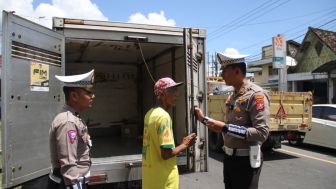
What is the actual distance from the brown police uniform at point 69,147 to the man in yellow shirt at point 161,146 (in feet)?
1.85

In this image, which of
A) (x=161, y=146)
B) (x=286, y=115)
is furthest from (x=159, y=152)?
(x=286, y=115)

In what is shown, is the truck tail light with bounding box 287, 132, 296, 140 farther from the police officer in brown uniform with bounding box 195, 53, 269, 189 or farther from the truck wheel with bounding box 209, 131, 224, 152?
the police officer in brown uniform with bounding box 195, 53, 269, 189

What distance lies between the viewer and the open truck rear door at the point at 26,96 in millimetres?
3346

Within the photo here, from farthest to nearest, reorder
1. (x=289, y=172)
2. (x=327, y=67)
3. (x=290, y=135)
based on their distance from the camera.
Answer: (x=327, y=67) → (x=290, y=135) → (x=289, y=172)

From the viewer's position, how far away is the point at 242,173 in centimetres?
330

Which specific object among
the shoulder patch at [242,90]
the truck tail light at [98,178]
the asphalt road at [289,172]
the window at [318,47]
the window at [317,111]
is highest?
the window at [318,47]

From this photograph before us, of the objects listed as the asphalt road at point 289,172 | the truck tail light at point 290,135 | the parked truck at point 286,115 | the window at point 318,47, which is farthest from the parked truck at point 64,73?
the window at point 318,47

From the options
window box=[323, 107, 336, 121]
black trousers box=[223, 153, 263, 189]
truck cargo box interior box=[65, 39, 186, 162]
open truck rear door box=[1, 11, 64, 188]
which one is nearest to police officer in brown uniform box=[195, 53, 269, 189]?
black trousers box=[223, 153, 263, 189]

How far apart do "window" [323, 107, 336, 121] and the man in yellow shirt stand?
8.89 m

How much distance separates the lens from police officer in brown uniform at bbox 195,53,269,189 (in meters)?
3.18

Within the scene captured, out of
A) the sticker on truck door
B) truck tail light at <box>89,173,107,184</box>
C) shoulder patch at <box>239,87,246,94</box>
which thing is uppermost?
the sticker on truck door

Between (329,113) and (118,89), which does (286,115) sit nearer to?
(329,113)

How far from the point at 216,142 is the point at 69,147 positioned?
8.70m

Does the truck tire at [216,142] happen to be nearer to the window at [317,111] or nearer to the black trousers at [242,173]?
the window at [317,111]
